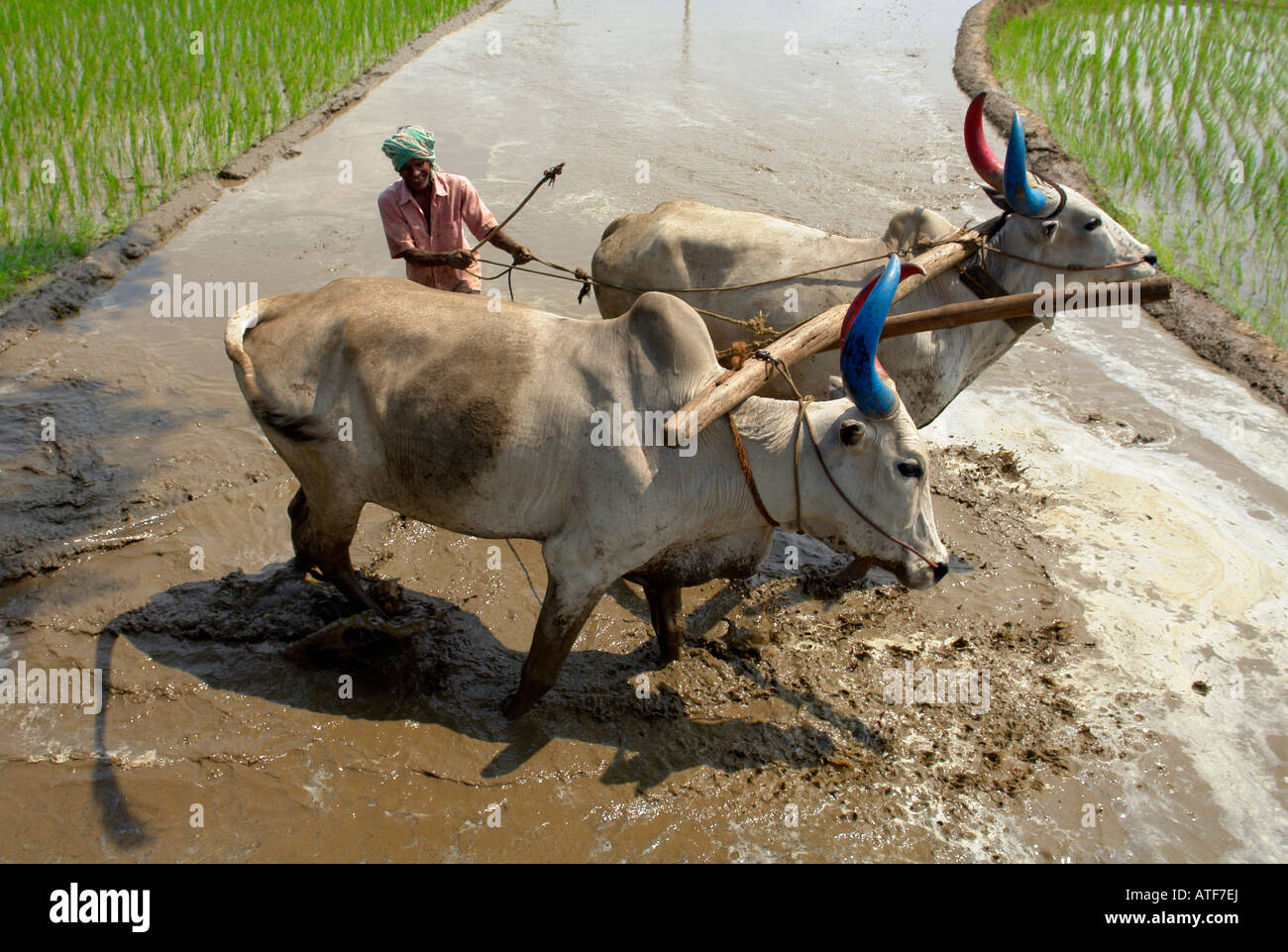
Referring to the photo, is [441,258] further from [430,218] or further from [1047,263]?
[1047,263]

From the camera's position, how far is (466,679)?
12.6 feet

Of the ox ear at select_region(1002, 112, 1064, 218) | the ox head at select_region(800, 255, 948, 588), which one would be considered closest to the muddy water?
the ox head at select_region(800, 255, 948, 588)

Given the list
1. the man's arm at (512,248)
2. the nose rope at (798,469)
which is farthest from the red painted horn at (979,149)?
the man's arm at (512,248)

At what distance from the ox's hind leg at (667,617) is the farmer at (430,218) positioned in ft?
5.38

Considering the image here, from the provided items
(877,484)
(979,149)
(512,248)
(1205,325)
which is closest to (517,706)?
(877,484)

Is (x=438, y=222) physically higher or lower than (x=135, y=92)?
higher

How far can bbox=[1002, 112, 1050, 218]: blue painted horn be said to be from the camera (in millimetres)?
4117

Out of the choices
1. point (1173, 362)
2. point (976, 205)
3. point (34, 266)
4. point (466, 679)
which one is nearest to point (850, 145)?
point (976, 205)

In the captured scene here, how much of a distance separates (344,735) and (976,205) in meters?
7.61

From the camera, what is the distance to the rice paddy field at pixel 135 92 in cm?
724

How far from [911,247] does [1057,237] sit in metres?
0.64

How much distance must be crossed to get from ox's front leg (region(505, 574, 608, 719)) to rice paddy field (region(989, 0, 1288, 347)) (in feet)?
19.3

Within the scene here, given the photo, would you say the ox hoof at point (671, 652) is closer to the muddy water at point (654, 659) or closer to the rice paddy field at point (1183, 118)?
the muddy water at point (654, 659)

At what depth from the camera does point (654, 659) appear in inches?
158
